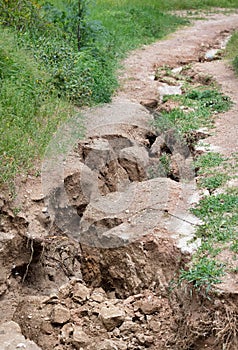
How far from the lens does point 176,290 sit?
3881 mm

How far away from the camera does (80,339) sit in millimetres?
3645

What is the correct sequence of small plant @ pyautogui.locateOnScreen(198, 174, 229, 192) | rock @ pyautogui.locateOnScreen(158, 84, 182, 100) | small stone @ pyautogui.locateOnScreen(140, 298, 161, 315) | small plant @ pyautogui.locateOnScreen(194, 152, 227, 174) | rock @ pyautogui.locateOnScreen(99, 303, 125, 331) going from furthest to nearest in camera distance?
1. rock @ pyautogui.locateOnScreen(158, 84, 182, 100)
2. small plant @ pyautogui.locateOnScreen(194, 152, 227, 174)
3. small plant @ pyautogui.locateOnScreen(198, 174, 229, 192)
4. small stone @ pyautogui.locateOnScreen(140, 298, 161, 315)
5. rock @ pyautogui.locateOnScreen(99, 303, 125, 331)

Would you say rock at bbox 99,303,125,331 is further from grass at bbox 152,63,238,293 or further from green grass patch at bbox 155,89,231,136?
green grass patch at bbox 155,89,231,136

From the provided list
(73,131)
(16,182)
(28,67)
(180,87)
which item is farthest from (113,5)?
(16,182)

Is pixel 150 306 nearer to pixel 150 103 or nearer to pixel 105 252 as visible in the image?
pixel 105 252

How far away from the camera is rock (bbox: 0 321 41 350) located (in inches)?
139

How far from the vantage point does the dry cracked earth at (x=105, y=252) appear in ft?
12.1

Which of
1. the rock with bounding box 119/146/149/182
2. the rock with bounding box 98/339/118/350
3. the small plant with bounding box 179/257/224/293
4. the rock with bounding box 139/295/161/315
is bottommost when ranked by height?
the rock with bounding box 119/146/149/182

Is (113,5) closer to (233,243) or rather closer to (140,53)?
(140,53)

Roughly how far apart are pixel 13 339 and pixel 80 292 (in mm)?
622

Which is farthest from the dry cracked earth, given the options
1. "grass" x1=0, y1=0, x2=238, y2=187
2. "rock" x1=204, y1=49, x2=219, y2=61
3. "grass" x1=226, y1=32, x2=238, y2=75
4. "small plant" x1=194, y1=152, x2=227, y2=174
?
"rock" x1=204, y1=49, x2=219, y2=61

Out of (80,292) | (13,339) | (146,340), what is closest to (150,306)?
(146,340)

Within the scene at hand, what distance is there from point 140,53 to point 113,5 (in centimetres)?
349

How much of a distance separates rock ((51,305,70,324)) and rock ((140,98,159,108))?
160 inches
